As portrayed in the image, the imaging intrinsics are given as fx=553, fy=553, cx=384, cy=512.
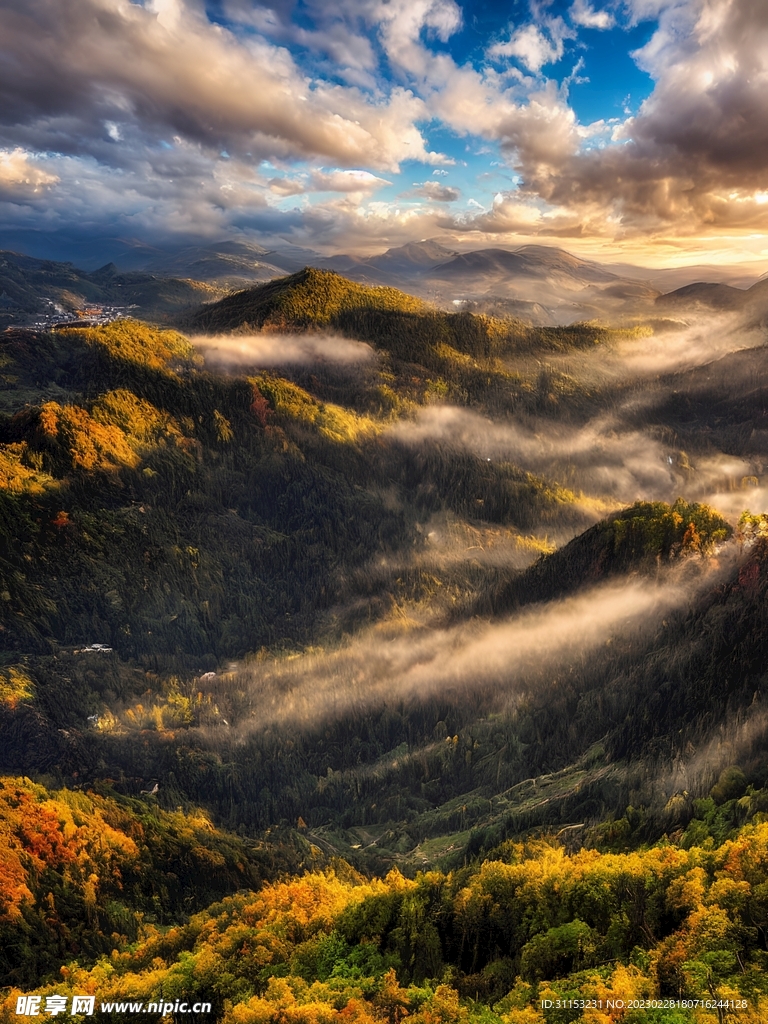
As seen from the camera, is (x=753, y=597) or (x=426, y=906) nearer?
(x=426, y=906)

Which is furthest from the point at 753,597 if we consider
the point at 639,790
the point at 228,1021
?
the point at 228,1021

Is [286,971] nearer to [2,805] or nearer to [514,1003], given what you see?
[514,1003]

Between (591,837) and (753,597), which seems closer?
(591,837)

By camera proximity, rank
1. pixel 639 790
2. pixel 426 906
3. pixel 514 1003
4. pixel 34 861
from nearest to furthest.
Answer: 1. pixel 514 1003
2. pixel 426 906
3. pixel 639 790
4. pixel 34 861

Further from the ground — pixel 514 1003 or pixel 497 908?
pixel 514 1003

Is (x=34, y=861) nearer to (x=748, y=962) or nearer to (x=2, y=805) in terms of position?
(x=2, y=805)

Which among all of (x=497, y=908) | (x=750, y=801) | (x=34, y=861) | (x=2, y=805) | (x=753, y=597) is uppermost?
(x=753, y=597)

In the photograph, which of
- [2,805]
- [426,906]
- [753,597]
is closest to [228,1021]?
[426,906]

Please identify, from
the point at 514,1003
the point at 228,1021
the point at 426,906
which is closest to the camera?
the point at 514,1003

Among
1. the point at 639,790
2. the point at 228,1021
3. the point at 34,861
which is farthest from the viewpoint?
the point at 34,861
